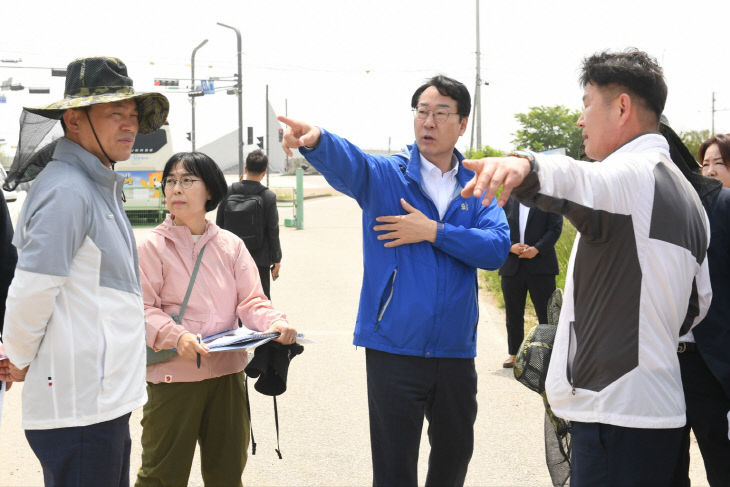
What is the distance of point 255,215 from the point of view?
762 centimetres

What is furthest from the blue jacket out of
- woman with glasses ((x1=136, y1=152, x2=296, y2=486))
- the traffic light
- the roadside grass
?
the traffic light

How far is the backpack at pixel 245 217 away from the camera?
756 centimetres

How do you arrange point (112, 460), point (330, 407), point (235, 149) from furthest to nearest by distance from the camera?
point (235, 149)
point (330, 407)
point (112, 460)

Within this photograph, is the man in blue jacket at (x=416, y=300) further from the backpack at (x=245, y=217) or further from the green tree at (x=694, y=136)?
the green tree at (x=694, y=136)

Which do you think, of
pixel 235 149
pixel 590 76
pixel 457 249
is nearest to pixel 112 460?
pixel 457 249

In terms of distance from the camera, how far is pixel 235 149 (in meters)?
134

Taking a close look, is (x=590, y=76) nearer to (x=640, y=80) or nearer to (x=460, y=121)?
(x=640, y=80)

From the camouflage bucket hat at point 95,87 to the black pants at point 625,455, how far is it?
200 centimetres

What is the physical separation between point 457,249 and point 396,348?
0.51 meters

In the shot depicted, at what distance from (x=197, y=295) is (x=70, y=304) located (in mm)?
1073

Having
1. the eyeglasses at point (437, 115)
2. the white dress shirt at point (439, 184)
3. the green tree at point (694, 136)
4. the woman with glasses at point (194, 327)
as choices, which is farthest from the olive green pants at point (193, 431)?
the green tree at point (694, 136)

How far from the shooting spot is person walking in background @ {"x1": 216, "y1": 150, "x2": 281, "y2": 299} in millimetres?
7582

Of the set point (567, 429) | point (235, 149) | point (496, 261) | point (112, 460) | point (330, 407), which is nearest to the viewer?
point (112, 460)

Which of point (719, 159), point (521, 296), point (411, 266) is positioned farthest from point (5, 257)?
point (521, 296)
